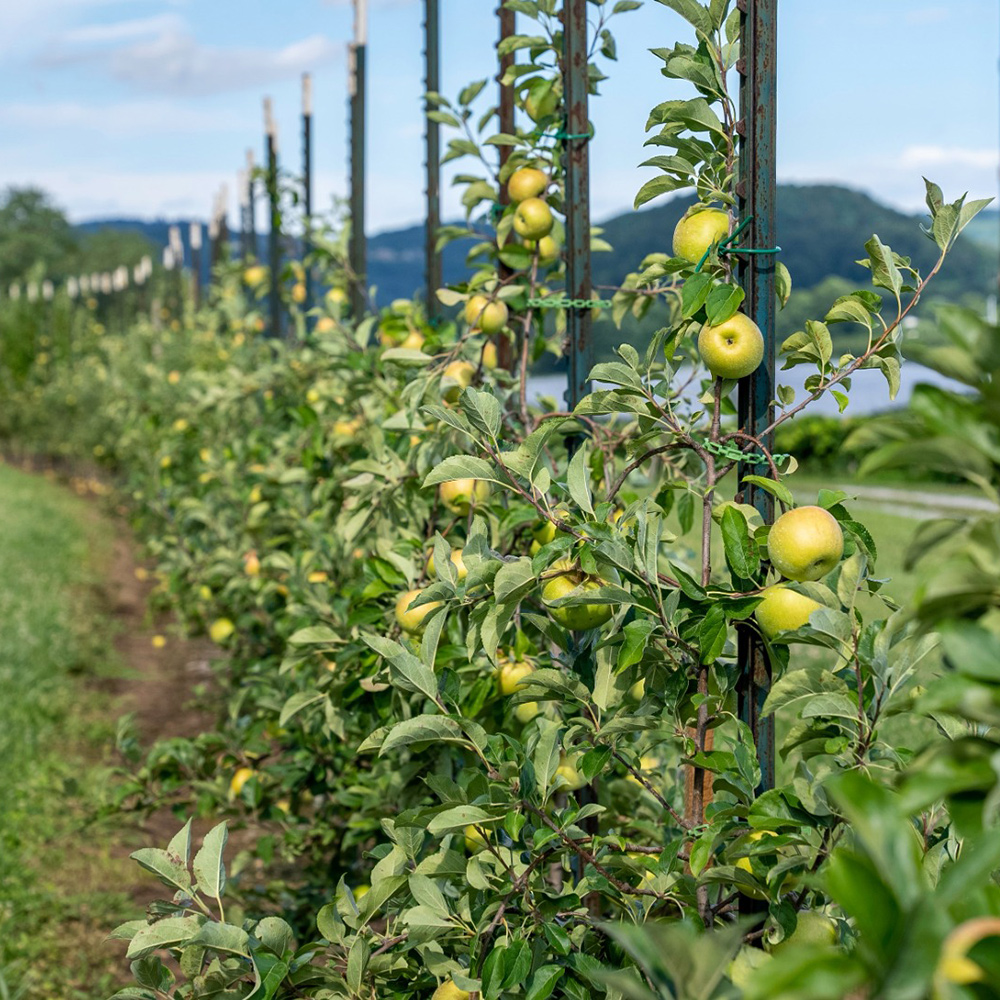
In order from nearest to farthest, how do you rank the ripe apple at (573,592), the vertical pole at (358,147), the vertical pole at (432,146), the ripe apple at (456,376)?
the ripe apple at (573,592) → the ripe apple at (456,376) → the vertical pole at (432,146) → the vertical pole at (358,147)

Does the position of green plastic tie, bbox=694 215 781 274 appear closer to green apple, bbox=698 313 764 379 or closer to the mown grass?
green apple, bbox=698 313 764 379

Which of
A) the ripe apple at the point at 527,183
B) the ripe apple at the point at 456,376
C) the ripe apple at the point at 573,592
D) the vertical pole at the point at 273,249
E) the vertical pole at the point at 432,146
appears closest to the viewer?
the ripe apple at the point at 573,592

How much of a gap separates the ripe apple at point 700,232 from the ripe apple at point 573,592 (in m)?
0.40

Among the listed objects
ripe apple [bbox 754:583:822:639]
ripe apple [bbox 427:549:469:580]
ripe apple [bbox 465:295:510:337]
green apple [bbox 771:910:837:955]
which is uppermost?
ripe apple [bbox 465:295:510:337]

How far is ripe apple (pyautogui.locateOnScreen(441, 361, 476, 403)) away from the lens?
6.27ft

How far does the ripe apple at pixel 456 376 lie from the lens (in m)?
1.91

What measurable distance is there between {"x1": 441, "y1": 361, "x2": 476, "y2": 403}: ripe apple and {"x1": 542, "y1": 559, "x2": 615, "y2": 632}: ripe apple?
2.30 feet

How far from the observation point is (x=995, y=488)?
Result: 548mm

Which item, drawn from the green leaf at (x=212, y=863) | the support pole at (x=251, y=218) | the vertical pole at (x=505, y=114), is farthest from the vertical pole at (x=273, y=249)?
the green leaf at (x=212, y=863)

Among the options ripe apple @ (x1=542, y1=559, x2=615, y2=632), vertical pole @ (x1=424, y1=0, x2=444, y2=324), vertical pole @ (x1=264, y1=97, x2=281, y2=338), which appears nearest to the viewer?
ripe apple @ (x1=542, y1=559, x2=615, y2=632)

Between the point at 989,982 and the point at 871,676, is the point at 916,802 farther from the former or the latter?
the point at 871,676

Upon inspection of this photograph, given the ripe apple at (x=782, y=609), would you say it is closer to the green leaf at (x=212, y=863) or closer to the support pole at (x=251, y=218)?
the green leaf at (x=212, y=863)

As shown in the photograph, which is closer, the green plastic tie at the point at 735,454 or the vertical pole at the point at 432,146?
the green plastic tie at the point at 735,454

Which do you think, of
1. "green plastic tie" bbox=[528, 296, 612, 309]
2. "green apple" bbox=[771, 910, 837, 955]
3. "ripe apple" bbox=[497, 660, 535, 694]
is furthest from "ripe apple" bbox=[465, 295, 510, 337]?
"green apple" bbox=[771, 910, 837, 955]
